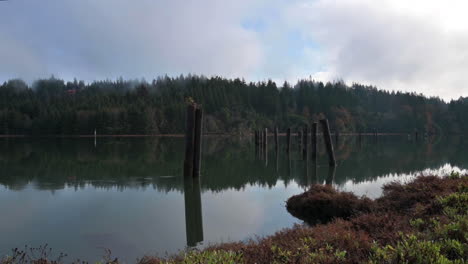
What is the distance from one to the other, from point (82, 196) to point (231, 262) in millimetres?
10118

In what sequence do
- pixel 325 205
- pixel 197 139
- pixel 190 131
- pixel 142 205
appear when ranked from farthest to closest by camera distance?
pixel 197 139, pixel 190 131, pixel 142 205, pixel 325 205

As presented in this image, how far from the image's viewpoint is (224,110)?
11119cm

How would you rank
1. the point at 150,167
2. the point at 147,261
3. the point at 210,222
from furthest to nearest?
the point at 150,167 < the point at 210,222 < the point at 147,261

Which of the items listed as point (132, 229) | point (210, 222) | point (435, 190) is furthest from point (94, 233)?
point (435, 190)

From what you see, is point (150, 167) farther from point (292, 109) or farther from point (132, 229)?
point (292, 109)

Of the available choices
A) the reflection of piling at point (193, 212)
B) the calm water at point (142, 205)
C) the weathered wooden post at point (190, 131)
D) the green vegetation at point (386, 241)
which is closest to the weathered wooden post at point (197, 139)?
the weathered wooden post at point (190, 131)

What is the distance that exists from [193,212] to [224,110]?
99973 mm

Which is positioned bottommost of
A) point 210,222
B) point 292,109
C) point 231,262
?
point 210,222

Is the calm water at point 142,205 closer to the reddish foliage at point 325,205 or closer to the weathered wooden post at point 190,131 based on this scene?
the reddish foliage at point 325,205

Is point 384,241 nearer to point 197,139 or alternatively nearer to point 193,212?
point 193,212

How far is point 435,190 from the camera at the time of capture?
9117 mm

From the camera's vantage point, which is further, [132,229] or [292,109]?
[292,109]

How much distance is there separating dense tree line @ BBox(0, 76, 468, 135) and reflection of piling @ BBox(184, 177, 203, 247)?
280 ft

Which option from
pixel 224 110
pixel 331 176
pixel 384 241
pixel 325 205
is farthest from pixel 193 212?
pixel 224 110
